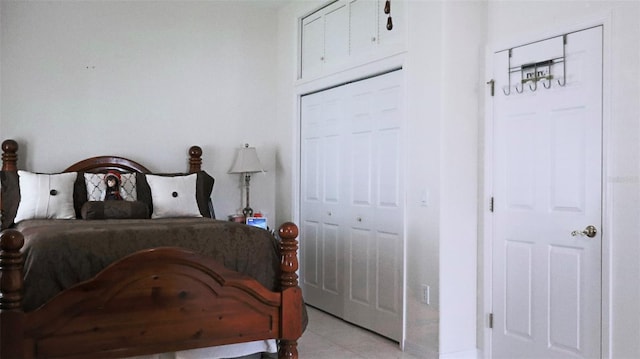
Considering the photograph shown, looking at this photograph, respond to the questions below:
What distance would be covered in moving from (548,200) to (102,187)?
3.02 metres

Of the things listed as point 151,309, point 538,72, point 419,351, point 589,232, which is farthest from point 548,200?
point 151,309

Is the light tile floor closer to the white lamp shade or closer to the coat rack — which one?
the white lamp shade

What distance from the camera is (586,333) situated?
3059 mm

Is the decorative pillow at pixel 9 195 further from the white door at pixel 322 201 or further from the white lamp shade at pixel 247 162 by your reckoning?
the white door at pixel 322 201

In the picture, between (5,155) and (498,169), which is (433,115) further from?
(5,155)

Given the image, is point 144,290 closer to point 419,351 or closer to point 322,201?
point 419,351

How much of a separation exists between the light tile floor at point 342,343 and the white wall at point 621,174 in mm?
1252

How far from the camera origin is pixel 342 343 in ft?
12.9

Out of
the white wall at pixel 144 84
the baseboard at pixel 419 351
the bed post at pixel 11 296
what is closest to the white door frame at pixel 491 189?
the baseboard at pixel 419 351

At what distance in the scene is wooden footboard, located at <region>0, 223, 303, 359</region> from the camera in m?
2.55

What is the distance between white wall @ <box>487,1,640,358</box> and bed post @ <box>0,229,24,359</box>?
2.80m

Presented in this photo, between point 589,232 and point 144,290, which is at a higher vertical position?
point 589,232

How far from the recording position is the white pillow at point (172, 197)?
4.28 meters

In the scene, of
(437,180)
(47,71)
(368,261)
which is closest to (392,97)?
(437,180)
